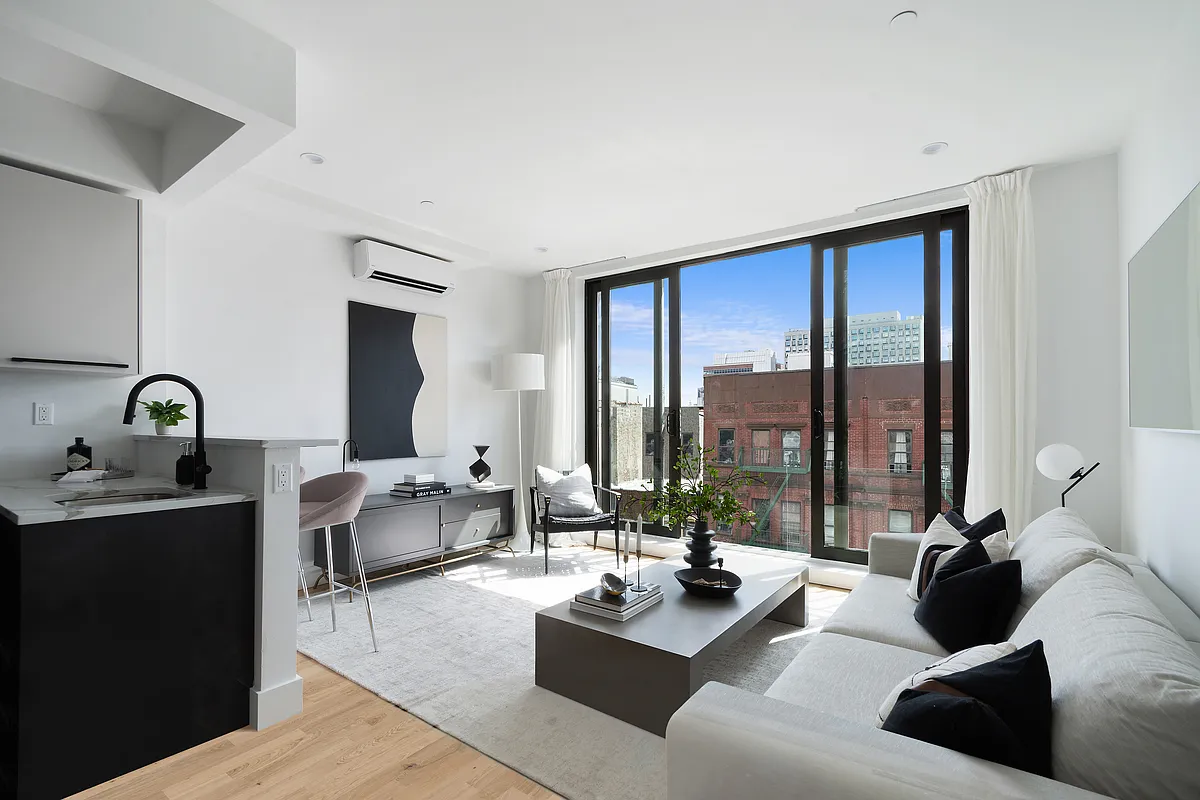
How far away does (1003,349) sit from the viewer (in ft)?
11.2

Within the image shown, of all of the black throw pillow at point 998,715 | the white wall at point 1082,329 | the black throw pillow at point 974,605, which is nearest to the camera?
the black throw pillow at point 998,715

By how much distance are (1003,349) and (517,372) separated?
3521 mm

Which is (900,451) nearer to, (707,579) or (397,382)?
(707,579)

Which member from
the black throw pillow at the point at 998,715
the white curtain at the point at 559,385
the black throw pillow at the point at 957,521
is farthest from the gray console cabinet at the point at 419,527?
the black throw pillow at the point at 998,715

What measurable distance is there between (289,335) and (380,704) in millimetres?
2662

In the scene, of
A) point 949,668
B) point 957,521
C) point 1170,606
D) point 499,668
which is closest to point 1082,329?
point 957,521

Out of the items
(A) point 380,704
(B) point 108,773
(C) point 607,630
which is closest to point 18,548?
(B) point 108,773

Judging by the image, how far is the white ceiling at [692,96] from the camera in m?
2.13

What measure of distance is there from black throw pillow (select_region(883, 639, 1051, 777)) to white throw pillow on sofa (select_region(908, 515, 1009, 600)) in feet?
4.06

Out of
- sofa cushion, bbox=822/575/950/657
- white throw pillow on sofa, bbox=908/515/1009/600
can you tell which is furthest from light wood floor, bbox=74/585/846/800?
white throw pillow on sofa, bbox=908/515/1009/600

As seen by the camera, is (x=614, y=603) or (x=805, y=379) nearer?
(x=614, y=603)

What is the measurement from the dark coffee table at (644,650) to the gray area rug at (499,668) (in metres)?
0.08

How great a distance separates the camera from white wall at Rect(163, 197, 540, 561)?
3.56 m

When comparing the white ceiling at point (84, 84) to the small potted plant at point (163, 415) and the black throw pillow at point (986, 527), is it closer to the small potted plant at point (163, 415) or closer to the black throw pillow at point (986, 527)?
the small potted plant at point (163, 415)
